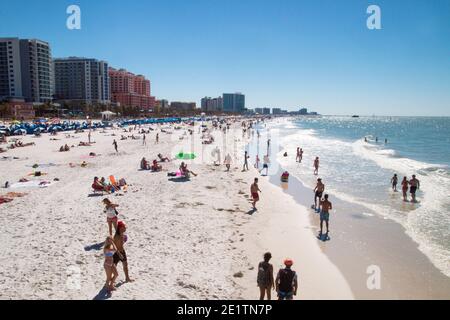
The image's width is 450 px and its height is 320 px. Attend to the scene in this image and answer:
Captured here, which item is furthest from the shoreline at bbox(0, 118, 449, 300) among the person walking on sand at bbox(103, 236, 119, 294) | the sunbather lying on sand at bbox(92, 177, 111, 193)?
the sunbather lying on sand at bbox(92, 177, 111, 193)

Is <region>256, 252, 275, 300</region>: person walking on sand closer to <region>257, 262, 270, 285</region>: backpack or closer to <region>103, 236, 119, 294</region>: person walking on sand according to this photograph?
<region>257, 262, 270, 285</region>: backpack

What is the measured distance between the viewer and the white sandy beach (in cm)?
632

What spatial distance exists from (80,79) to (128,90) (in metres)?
30.1

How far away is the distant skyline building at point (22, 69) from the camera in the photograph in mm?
96625

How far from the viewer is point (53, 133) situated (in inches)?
1591

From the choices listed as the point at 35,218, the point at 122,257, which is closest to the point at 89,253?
the point at 122,257

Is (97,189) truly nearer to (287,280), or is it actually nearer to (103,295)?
(103,295)

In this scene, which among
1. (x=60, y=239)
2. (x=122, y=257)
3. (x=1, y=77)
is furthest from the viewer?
(x=1, y=77)

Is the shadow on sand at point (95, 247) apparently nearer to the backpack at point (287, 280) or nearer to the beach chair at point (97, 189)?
the backpack at point (287, 280)

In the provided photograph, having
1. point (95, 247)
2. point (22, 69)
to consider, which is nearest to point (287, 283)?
point (95, 247)

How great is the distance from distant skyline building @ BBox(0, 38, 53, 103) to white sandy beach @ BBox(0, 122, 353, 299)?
99.1m

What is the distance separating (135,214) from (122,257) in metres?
4.75
